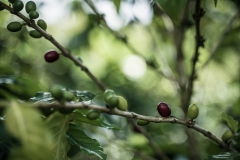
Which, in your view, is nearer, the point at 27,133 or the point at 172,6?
the point at 27,133

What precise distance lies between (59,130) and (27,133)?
0.76ft

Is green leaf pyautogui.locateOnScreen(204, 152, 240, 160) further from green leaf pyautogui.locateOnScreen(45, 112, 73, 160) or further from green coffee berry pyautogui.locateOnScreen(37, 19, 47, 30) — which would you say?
green coffee berry pyautogui.locateOnScreen(37, 19, 47, 30)

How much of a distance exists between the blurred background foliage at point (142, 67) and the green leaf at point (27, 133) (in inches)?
23.6

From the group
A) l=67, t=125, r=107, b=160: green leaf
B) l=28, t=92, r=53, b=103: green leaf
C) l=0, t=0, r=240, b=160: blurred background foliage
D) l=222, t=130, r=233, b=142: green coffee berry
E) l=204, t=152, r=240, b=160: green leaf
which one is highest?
l=0, t=0, r=240, b=160: blurred background foliage

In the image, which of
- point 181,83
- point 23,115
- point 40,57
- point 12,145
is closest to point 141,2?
point 181,83

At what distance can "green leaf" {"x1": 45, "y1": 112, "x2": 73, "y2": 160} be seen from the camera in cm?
64

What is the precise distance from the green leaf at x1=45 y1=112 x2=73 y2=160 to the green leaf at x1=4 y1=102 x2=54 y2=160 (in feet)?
0.54

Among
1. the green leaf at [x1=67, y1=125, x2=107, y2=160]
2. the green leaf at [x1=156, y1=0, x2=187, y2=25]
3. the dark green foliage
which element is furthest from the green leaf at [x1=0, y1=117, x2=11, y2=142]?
the green leaf at [x1=156, y1=0, x2=187, y2=25]

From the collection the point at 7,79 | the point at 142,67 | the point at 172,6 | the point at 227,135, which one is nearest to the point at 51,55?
the point at 7,79

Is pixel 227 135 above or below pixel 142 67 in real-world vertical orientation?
below

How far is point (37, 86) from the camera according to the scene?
1.08 meters

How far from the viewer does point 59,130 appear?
675 millimetres

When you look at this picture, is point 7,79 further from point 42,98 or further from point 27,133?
point 27,133

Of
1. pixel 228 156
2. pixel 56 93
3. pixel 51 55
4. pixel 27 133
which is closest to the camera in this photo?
pixel 27 133
